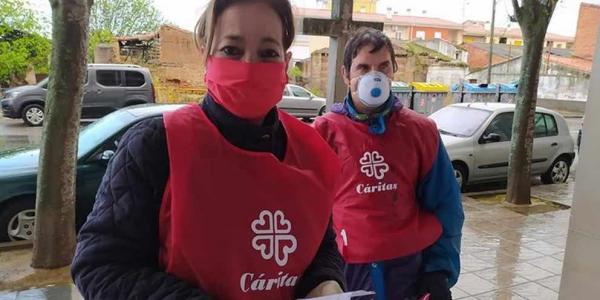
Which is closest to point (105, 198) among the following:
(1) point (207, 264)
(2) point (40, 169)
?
(1) point (207, 264)

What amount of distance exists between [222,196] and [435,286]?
1165mm

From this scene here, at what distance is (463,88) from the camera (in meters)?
18.7

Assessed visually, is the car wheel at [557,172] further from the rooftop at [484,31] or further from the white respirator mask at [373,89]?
the rooftop at [484,31]

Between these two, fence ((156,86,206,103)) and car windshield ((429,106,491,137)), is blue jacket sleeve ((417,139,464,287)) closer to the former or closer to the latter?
car windshield ((429,106,491,137))

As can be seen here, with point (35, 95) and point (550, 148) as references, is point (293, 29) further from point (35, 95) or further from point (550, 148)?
point (35, 95)

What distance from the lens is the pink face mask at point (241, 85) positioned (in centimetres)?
121

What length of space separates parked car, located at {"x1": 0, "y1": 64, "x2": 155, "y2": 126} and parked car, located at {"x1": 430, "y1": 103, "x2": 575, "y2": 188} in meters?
8.87

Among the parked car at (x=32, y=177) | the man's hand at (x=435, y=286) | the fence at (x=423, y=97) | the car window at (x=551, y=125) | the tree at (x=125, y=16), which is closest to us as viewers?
the man's hand at (x=435, y=286)

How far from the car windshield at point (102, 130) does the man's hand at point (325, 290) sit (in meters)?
4.63

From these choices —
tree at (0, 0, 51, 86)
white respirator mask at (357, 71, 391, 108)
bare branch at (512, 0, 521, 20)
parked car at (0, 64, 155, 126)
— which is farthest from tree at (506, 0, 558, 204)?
tree at (0, 0, 51, 86)

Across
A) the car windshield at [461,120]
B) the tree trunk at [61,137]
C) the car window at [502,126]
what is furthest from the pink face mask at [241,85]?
the car window at [502,126]

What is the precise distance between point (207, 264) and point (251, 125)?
14.1 inches

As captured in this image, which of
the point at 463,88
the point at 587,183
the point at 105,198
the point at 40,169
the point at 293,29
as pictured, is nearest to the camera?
the point at 105,198

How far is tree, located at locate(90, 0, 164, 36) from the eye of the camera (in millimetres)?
27812
